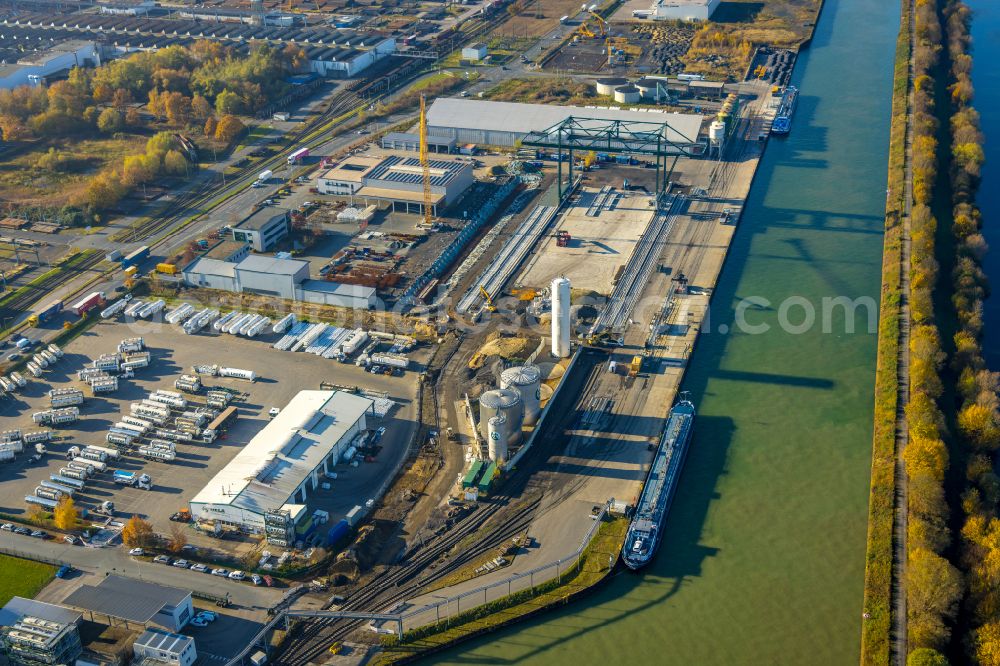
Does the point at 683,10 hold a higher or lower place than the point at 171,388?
higher

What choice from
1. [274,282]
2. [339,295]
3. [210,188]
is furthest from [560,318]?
[210,188]

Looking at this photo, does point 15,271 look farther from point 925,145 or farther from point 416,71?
point 925,145

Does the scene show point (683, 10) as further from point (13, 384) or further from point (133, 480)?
point (133, 480)

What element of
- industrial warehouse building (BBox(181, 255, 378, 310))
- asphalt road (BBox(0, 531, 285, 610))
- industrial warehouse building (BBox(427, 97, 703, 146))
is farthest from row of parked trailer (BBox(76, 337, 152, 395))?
industrial warehouse building (BBox(427, 97, 703, 146))

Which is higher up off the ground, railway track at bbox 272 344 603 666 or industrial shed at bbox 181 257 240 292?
industrial shed at bbox 181 257 240 292

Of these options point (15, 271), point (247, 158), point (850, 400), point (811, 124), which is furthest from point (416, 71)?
point (850, 400)

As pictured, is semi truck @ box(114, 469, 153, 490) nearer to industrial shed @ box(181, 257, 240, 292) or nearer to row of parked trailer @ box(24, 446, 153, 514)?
row of parked trailer @ box(24, 446, 153, 514)
